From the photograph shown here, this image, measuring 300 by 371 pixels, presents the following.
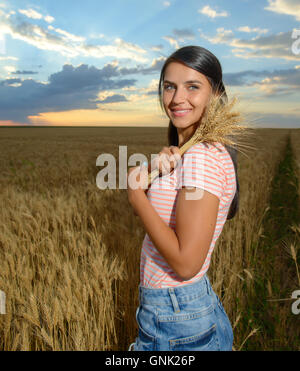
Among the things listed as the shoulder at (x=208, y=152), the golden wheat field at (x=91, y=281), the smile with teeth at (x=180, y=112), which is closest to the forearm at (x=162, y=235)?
the shoulder at (x=208, y=152)

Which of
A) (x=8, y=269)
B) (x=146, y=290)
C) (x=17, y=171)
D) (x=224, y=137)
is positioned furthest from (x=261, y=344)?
(x=17, y=171)

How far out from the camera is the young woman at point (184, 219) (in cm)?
97

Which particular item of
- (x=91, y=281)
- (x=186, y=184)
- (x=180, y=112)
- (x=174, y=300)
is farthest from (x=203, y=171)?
(x=91, y=281)

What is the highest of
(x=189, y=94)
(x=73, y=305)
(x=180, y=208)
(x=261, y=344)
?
(x=189, y=94)

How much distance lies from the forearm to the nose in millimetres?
449

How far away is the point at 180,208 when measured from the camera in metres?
0.97

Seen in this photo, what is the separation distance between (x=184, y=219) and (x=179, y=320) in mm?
408

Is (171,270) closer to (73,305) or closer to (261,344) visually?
(73,305)

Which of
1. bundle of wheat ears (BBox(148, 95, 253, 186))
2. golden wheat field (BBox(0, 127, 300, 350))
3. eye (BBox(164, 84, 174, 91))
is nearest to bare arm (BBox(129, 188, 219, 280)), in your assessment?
bundle of wheat ears (BBox(148, 95, 253, 186))

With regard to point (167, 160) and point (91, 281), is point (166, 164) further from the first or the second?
point (91, 281)

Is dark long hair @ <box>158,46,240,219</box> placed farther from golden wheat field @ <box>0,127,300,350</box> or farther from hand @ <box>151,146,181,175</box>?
golden wheat field @ <box>0,127,300,350</box>

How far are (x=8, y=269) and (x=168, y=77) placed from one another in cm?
174

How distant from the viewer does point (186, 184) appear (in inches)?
38.3

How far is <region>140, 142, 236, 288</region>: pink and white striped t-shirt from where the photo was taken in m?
0.98
